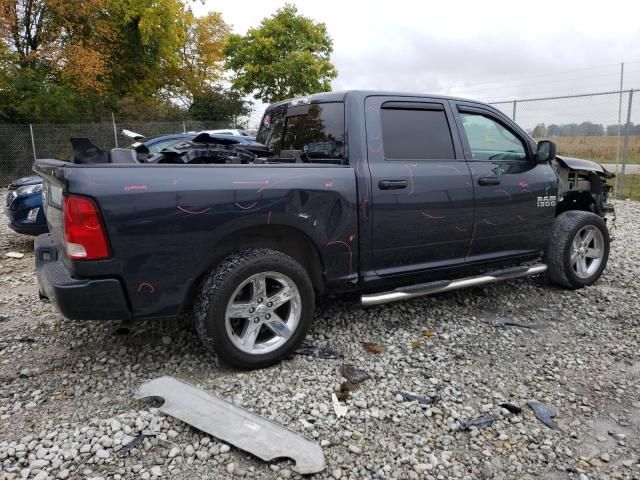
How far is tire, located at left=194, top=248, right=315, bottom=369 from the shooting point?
3.05m

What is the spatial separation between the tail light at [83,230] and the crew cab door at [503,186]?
2.85 meters

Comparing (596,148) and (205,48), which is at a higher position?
(205,48)

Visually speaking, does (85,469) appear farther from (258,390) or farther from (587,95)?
(587,95)

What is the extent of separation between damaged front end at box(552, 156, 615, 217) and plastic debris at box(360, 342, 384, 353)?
2.69 meters

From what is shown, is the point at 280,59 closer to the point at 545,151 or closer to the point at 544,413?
the point at 545,151

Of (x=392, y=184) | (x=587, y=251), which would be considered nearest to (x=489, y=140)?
(x=392, y=184)

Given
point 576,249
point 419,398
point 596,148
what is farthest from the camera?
point 596,148

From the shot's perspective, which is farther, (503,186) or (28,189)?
(28,189)

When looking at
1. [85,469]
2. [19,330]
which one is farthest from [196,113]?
[85,469]

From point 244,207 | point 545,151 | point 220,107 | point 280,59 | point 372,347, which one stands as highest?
point 280,59

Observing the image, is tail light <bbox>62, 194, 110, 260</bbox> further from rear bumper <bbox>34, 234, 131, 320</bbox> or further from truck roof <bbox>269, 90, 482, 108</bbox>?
truck roof <bbox>269, 90, 482, 108</bbox>

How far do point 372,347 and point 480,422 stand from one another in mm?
1071

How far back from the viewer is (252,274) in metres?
3.12

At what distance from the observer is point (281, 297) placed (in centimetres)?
330
